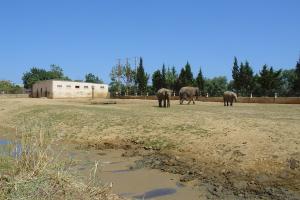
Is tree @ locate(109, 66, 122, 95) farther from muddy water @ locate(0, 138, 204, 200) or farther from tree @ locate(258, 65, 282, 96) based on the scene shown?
muddy water @ locate(0, 138, 204, 200)

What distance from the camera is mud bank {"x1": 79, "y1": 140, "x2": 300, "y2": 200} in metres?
8.94

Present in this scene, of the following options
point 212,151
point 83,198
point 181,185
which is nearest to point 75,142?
point 212,151

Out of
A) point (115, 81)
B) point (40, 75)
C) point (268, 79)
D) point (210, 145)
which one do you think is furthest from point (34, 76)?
point (210, 145)

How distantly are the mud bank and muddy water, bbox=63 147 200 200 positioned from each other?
23 centimetres

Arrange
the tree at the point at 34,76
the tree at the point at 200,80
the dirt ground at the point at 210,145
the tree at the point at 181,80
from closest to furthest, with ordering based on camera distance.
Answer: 1. the dirt ground at the point at 210,145
2. the tree at the point at 200,80
3. the tree at the point at 181,80
4. the tree at the point at 34,76

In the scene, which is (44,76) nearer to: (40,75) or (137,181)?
(40,75)

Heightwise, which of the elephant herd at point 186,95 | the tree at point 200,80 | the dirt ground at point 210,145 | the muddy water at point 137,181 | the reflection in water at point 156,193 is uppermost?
the tree at point 200,80

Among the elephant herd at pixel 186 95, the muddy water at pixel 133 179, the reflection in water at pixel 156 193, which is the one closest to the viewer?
the muddy water at pixel 133 179

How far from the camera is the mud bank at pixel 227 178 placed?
352 inches

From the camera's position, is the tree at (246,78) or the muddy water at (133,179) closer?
A: the muddy water at (133,179)

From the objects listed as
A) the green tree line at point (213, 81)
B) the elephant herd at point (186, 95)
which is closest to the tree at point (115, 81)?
the green tree line at point (213, 81)

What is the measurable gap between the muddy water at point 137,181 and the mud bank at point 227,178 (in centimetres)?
23

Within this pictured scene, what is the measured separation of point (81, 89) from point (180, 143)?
193 feet

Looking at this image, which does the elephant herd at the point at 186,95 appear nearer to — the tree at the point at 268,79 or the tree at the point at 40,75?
the tree at the point at 268,79
